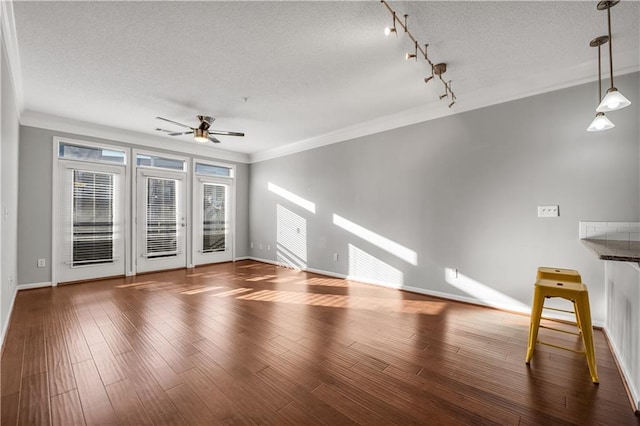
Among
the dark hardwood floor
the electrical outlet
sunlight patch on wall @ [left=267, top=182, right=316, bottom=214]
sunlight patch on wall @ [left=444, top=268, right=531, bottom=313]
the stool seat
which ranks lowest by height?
the dark hardwood floor

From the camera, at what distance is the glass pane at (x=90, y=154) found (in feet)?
15.0

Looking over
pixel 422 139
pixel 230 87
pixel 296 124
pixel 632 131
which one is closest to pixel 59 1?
pixel 230 87

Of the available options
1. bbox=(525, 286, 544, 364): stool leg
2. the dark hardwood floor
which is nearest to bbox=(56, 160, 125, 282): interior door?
the dark hardwood floor

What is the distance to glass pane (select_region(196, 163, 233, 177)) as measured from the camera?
6.22m

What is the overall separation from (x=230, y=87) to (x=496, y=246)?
12.6 feet

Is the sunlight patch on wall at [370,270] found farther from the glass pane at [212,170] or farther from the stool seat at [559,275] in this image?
the glass pane at [212,170]

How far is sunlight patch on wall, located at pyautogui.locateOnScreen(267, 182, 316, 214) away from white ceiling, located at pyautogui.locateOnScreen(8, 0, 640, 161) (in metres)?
1.95

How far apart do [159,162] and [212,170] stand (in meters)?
1.17

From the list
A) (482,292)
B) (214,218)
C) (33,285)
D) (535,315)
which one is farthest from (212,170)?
(535,315)

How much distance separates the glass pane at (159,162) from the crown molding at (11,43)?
191cm

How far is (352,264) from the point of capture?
4.86 metres

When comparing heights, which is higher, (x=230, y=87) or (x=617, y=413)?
(x=230, y=87)

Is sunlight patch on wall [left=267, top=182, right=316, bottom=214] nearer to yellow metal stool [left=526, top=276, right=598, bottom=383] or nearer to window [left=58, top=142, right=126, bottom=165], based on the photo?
window [left=58, top=142, right=126, bottom=165]

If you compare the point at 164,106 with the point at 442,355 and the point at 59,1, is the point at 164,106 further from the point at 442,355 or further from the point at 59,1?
the point at 442,355
